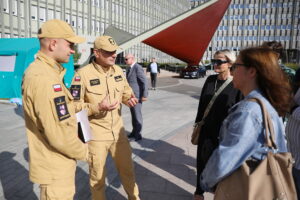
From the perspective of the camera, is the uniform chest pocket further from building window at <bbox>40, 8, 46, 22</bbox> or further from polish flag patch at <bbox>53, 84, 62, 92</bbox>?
building window at <bbox>40, 8, 46, 22</bbox>

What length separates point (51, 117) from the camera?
5.97 feet

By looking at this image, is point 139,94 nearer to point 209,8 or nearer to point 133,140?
point 133,140

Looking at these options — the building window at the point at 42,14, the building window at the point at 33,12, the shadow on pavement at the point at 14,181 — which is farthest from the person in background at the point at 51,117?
the building window at the point at 42,14

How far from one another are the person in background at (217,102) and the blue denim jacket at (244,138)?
134 centimetres

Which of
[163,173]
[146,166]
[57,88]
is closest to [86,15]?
[146,166]

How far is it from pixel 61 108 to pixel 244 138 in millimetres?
1200

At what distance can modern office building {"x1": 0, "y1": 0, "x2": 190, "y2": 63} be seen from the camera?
96.0ft

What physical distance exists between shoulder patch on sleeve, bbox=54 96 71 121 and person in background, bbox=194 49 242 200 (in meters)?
1.72

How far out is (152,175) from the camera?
4.16 meters

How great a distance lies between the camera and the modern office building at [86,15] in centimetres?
2927

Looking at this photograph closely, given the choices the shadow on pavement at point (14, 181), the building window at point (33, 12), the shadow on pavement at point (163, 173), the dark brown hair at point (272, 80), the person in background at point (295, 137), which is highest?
the building window at point (33, 12)

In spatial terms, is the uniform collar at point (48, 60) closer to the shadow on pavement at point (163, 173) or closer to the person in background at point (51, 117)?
the person in background at point (51, 117)

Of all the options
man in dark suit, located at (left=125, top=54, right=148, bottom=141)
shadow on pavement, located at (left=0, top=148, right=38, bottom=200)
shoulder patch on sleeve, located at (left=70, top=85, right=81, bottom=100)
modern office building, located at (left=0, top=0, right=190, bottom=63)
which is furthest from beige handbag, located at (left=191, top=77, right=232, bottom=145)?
modern office building, located at (left=0, top=0, right=190, bottom=63)

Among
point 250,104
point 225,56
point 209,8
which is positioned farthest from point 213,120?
point 209,8
